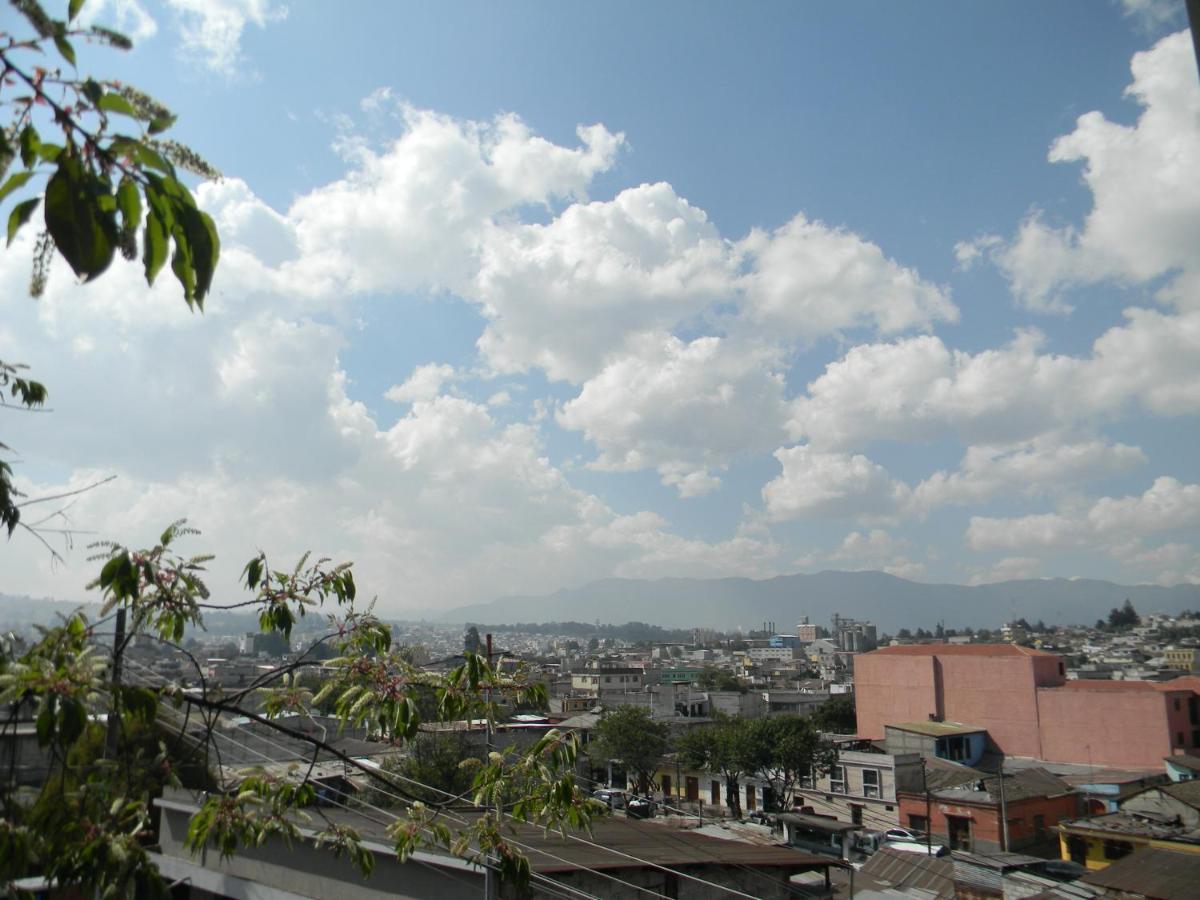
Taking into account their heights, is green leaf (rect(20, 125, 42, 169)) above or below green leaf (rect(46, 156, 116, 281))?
above

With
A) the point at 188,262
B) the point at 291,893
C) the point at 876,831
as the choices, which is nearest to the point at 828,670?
the point at 876,831

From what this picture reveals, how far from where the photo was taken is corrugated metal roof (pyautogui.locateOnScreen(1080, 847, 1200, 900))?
13.0 metres

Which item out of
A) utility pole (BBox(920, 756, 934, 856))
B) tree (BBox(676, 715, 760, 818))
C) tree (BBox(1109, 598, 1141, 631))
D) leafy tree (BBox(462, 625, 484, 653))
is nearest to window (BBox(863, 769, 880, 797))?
utility pole (BBox(920, 756, 934, 856))

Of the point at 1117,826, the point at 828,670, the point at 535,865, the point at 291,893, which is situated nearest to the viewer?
the point at 535,865

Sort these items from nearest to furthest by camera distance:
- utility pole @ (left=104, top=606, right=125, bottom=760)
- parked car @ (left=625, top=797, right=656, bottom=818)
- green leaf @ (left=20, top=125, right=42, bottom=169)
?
1. green leaf @ (left=20, top=125, right=42, bottom=169)
2. utility pole @ (left=104, top=606, right=125, bottom=760)
3. parked car @ (left=625, top=797, right=656, bottom=818)

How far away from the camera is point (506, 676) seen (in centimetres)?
370

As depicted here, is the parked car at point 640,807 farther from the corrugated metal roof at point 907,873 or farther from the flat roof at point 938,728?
the corrugated metal roof at point 907,873

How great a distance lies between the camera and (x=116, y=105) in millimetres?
1437

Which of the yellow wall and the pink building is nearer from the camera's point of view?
the yellow wall

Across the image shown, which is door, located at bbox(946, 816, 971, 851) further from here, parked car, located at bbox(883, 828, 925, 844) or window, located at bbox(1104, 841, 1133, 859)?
window, located at bbox(1104, 841, 1133, 859)

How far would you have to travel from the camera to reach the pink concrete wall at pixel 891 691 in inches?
1848

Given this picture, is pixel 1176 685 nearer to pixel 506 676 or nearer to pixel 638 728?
pixel 638 728

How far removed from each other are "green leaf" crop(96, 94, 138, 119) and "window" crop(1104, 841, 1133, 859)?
1078 inches

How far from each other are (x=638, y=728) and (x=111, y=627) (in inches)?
1551
